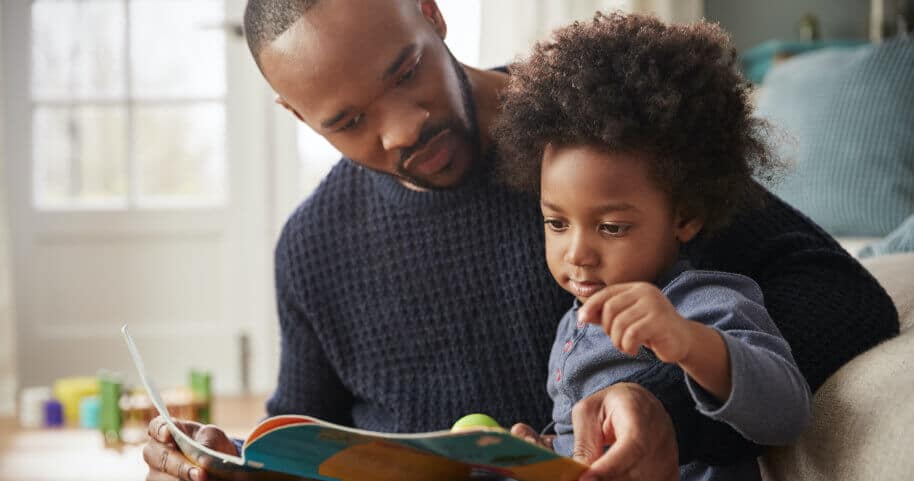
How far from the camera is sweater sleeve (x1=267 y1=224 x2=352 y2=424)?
1336mm

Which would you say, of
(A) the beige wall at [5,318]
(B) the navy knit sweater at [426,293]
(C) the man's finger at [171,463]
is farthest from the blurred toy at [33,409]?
(C) the man's finger at [171,463]

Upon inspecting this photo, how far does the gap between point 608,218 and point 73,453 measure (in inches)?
91.1

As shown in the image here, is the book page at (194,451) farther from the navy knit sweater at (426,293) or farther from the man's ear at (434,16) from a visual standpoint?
the man's ear at (434,16)

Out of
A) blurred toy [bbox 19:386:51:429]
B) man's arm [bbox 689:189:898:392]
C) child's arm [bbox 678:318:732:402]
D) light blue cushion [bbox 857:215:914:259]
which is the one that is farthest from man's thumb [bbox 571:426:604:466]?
blurred toy [bbox 19:386:51:429]

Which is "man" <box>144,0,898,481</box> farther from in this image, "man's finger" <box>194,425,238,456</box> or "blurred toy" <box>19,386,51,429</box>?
"blurred toy" <box>19,386,51,429</box>

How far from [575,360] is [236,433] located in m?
2.10

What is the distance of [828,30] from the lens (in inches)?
138

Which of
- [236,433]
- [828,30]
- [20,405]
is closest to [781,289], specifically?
[236,433]

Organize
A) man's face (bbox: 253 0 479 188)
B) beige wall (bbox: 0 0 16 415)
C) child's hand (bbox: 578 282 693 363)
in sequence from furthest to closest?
beige wall (bbox: 0 0 16 415) → man's face (bbox: 253 0 479 188) → child's hand (bbox: 578 282 693 363)

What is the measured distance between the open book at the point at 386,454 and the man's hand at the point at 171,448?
104 millimetres

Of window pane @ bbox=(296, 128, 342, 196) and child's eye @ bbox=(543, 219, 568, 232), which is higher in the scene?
child's eye @ bbox=(543, 219, 568, 232)

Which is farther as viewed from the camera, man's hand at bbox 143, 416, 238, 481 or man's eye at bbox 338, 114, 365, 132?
man's eye at bbox 338, 114, 365, 132

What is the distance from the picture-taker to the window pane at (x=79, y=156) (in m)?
3.59

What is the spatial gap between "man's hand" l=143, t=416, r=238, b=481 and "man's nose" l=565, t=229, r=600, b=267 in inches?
16.4
